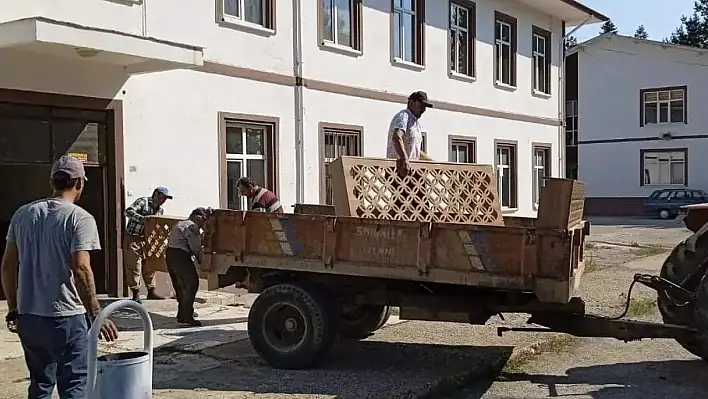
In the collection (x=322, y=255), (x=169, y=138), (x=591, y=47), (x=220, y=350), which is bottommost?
(x=220, y=350)

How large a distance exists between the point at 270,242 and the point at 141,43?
3675 mm

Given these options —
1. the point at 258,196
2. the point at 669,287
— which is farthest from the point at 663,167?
the point at 669,287

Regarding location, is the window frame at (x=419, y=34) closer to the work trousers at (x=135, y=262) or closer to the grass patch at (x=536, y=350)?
the work trousers at (x=135, y=262)

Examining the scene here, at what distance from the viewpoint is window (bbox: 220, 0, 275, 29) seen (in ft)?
40.9

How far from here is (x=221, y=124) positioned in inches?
478

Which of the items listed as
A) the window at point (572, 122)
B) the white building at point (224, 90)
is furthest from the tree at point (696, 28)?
the white building at point (224, 90)

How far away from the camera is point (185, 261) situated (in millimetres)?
9156

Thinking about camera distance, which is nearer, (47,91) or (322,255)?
(322,255)

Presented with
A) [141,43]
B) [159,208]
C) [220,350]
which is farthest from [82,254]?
[159,208]

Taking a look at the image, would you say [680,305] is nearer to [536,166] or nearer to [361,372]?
[361,372]

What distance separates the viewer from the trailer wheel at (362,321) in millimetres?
7973

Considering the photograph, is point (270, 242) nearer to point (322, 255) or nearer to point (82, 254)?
point (322, 255)

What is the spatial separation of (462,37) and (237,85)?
7485mm

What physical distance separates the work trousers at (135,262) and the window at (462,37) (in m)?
9.23
